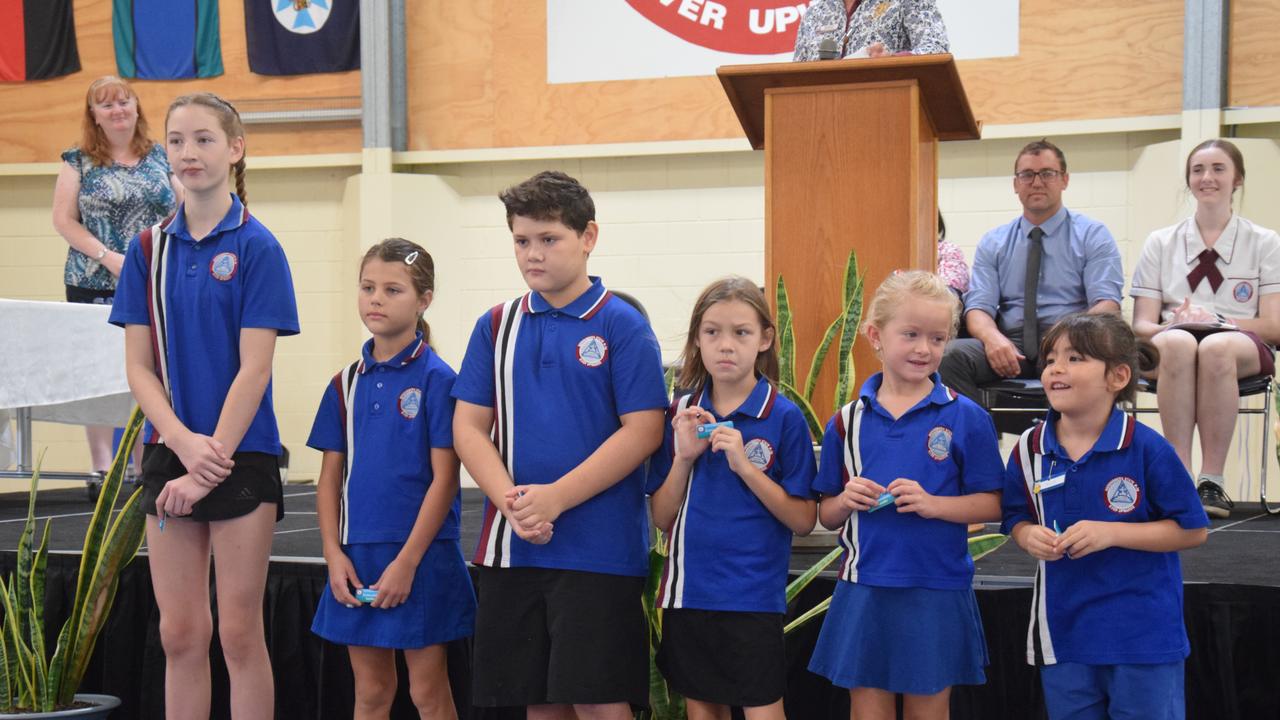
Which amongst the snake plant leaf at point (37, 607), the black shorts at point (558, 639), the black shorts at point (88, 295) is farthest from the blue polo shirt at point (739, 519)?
the black shorts at point (88, 295)

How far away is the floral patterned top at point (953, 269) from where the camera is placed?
447 centimetres

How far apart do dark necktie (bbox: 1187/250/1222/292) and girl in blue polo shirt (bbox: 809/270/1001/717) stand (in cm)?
239

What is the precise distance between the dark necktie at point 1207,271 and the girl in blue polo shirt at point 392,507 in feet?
9.39

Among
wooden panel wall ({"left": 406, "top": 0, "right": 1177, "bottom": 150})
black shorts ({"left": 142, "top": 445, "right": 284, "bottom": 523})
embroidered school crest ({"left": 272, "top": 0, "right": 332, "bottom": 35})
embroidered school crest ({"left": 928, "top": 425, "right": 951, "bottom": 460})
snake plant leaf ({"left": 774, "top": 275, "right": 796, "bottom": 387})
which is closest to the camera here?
embroidered school crest ({"left": 928, "top": 425, "right": 951, "bottom": 460})

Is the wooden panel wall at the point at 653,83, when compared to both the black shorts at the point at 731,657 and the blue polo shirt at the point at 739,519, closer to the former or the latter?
the blue polo shirt at the point at 739,519

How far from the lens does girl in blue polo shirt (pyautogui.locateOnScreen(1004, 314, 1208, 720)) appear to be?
79.7 inches

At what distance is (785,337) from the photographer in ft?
9.46

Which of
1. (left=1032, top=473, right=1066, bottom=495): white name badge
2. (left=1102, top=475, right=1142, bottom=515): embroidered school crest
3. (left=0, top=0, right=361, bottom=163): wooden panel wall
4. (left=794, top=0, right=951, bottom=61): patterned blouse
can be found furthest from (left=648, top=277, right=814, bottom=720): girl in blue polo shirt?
(left=0, top=0, right=361, bottom=163): wooden panel wall

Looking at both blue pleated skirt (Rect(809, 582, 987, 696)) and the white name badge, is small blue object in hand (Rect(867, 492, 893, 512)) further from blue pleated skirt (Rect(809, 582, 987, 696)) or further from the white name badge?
the white name badge

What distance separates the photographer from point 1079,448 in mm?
2117

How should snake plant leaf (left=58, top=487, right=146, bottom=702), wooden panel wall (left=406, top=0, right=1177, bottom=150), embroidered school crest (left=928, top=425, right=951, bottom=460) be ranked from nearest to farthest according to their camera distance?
1. embroidered school crest (left=928, top=425, right=951, bottom=460)
2. snake plant leaf (left=58, top=487, right=146, bottom=702)
3. wooden panel wall (left=406, top=0, right=1177, bottom=150)

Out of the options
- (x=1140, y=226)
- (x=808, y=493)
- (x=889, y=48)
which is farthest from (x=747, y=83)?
(x=1140, y=226)

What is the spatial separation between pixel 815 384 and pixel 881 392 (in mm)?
836

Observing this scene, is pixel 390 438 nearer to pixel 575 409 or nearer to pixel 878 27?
pixel 575 409
